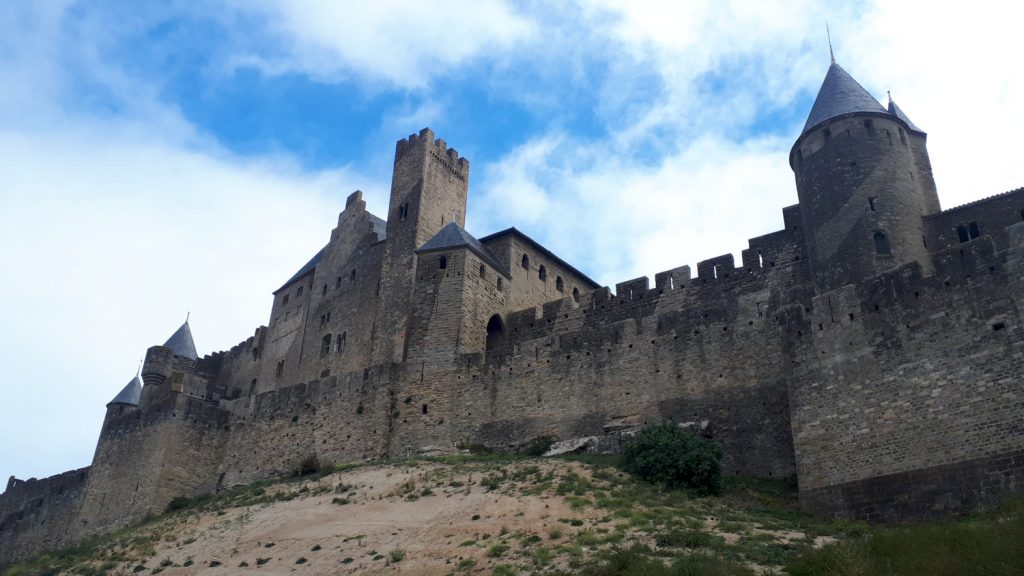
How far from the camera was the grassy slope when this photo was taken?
15.5 meters

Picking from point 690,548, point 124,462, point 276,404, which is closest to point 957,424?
point 690,548

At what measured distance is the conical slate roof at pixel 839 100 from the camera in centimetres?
2836

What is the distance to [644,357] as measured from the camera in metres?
29.8

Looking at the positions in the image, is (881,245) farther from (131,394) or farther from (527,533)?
(131,394)

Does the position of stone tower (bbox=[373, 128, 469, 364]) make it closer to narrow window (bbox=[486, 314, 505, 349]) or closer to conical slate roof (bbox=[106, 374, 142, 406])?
narrow window (bbox=[486, 314, 505, 349])

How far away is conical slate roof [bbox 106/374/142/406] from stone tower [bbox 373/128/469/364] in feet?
56.2

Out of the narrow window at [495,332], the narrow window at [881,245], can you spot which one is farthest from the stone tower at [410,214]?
the narrow window at [881,245]

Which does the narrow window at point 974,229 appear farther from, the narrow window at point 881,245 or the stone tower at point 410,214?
the stone tower at point 410,214

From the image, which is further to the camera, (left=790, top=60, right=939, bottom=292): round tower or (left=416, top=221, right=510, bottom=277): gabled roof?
(left=416, top=221, right=510, bottom=277): gabled roof

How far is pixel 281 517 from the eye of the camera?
25.9 m

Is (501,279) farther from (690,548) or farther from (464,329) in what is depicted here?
(690,548)

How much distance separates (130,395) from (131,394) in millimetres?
83

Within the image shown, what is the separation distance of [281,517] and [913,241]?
65.5 feet

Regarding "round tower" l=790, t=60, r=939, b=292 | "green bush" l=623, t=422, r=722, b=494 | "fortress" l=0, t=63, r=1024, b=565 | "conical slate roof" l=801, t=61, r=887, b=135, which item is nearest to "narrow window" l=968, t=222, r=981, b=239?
"fortress" l=0, t=63, r=1024, b=565
